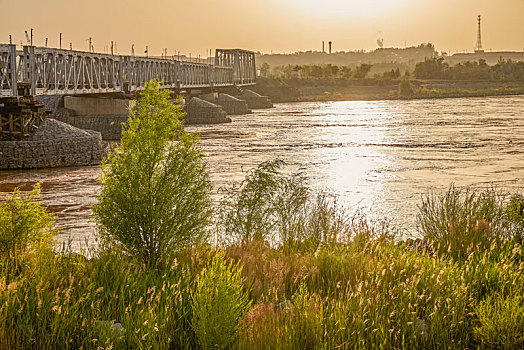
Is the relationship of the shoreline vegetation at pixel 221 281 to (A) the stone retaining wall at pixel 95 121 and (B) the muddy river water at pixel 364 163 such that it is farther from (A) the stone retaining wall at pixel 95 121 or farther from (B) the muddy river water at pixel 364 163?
(A) the stone retaining wall at pixel 95 121

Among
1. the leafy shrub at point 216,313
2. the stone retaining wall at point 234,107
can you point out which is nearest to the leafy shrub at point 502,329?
the leafy shrub at point 216,313

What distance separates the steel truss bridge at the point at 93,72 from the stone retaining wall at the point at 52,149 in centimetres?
Result: 225

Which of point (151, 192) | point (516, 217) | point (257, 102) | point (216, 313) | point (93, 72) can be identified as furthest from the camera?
point (257, 102)

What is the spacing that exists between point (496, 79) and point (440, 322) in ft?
538

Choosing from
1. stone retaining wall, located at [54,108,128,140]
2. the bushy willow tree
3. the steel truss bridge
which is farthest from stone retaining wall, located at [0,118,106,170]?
the bushy willow tree

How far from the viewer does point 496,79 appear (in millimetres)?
161625

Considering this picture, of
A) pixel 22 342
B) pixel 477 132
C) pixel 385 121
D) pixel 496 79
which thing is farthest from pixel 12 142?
pixel 496 79

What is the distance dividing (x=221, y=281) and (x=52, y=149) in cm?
2653

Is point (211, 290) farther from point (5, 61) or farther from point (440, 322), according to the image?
point (5, 61)

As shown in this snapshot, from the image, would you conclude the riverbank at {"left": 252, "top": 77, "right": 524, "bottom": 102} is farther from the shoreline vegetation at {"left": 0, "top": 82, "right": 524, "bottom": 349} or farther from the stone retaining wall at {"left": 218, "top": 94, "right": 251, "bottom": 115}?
the shoreline vegetation at {"left": 0, "top": 82, "right": 524, "bottom": 349}

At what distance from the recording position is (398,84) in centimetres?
15038

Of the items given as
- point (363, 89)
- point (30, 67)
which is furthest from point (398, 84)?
point (30, 67)

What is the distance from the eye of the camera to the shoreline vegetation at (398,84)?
130375 mm

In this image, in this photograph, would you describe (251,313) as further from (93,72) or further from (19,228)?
(93,72)
